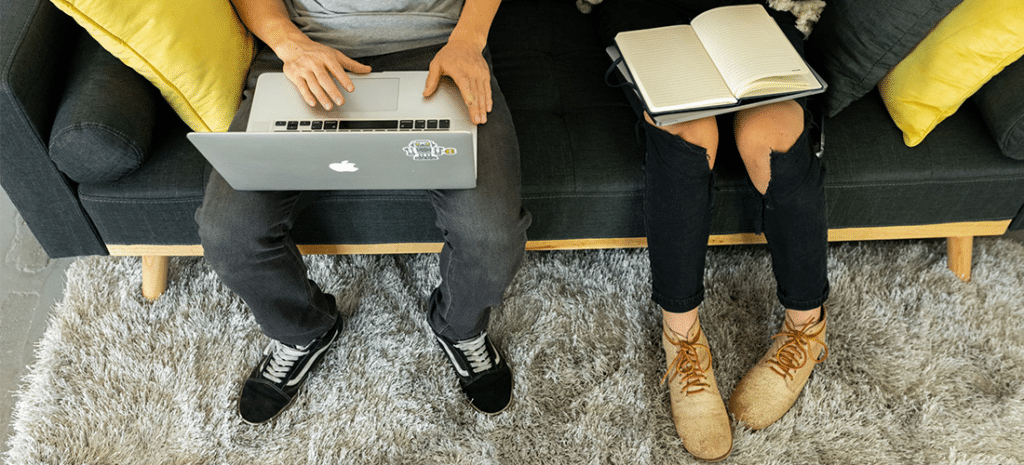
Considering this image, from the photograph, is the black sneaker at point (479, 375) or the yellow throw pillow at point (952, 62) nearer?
the yellow throw pillow at point (952, 62)

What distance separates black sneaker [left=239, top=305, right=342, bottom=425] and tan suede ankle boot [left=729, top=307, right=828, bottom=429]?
2.84 feet

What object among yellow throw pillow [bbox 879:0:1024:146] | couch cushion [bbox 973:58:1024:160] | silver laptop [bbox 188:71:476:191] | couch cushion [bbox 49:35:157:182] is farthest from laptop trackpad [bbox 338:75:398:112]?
couch cushion [bbox 973:58:1024:160]

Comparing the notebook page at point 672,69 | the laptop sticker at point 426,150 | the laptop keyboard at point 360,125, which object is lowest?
the notebook page at point 672,69

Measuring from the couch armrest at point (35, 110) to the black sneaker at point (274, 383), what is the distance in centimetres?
44

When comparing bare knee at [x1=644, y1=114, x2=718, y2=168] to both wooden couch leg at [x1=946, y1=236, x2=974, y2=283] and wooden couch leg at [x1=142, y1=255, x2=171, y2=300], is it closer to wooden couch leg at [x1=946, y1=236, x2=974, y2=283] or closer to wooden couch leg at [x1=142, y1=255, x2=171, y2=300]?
wooden couch leg at [x1=946, y1=236, x2=974, y2=283]

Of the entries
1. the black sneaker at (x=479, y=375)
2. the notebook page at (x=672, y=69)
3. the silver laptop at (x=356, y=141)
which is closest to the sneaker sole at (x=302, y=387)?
the black sneaker at (x=479, y=375)

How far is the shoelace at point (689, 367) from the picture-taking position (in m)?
1.21

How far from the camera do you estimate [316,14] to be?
1124 millimetres

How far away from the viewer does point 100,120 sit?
3.40 feet

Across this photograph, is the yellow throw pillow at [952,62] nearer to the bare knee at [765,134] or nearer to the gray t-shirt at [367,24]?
the bare knee at [765,134]

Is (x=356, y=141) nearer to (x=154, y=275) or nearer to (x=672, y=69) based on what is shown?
(x=672, y=69)

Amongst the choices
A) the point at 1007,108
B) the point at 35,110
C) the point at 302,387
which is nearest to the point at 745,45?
the point at 1007,108

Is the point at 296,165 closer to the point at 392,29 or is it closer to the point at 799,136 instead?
the point at 392,29

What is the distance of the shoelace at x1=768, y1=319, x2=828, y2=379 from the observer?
4.04 feet
